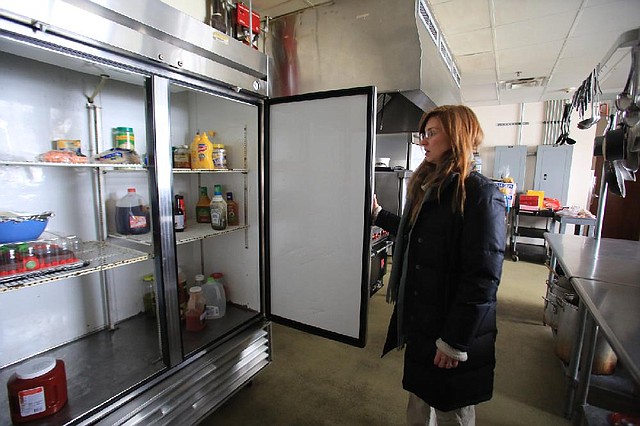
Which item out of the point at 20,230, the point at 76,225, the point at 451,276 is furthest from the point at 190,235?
the point at 451,276

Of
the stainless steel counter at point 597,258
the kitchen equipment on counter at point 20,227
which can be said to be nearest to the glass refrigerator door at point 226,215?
the kitchen equipment on counter at point 20,227

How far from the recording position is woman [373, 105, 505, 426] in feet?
3.34

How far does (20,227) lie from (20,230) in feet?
0.04

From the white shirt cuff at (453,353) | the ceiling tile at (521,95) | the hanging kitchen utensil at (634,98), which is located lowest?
the white shirt cuff at (453,353)

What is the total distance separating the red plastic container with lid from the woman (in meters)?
1.26

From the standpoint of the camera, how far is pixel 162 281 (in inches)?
50.6

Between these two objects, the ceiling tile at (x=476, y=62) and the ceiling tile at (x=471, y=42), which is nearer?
the ceiling tile at (x=471, y=42)

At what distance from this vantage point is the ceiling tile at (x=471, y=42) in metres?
2.60

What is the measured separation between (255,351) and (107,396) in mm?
702

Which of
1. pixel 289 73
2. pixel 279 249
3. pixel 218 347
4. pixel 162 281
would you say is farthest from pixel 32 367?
pixel 289 73

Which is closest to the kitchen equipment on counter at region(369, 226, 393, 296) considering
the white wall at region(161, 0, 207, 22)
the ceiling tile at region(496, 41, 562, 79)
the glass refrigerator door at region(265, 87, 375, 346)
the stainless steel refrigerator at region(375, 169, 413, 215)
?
the stainless steel refrigerator at region(375, 169, 413, 215)

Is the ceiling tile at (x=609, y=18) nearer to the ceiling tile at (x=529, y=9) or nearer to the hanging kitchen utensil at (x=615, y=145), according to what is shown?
the ceiling tile at (x=529, y=9)

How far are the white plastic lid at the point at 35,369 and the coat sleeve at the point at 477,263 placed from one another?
1.40 meters

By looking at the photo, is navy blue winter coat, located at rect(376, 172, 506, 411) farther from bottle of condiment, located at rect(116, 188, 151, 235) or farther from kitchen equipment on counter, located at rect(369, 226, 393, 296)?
kitchen equipment on counter, located at rect(369, 226, 393, 296)
